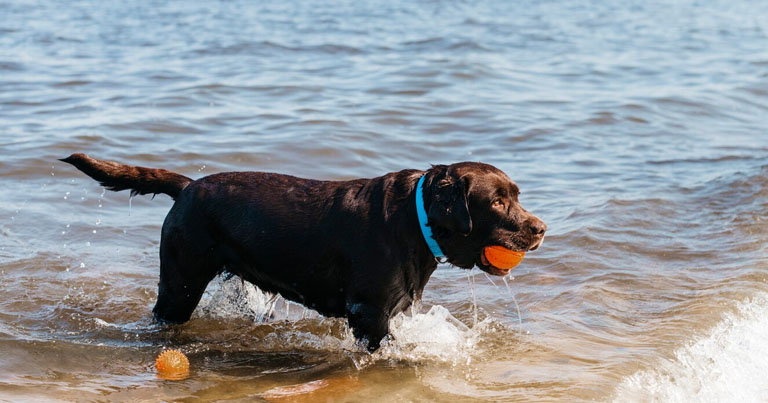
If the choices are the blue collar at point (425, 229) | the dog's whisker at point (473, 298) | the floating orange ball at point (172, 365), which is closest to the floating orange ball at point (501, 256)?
the blue collar at point (425, 229)

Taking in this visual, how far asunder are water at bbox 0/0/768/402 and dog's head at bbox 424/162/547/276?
803 millimetres

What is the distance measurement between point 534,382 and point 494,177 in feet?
4.03

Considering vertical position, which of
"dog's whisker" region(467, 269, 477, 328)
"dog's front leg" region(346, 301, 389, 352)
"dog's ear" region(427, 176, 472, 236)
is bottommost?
"dog's whisker" region(467, 269, 477, 328)

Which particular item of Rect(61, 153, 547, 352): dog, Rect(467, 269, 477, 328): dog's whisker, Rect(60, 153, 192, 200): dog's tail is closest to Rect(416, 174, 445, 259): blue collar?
Rect(61, 153, 547, 352): dog

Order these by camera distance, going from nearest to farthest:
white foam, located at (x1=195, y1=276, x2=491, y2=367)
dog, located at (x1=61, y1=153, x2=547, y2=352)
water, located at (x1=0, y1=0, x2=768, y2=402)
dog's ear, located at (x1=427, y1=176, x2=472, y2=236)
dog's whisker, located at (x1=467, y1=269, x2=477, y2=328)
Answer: dog's ear, located at (x1=427, y1=176, x2=472, y2=236) → dog, located at (x1=61, y1=153, x2=547, y2=352) → water, located at (x1=0, y1=0, x2=768, y2=402) → white foam, located at (x1=195, y1=276, x2=491, y2=367) → dog's whisker, located at (x1=467, y1=269, x2=477, y2=328)

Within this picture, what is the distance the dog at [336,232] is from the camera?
5.09 m

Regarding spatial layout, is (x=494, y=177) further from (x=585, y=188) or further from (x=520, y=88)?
(x=520, y=88)

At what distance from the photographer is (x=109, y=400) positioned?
4867 millimetres

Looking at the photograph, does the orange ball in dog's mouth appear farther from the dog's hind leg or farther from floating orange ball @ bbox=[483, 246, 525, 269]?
the dog's hind leg

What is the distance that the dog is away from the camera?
509 centimetres

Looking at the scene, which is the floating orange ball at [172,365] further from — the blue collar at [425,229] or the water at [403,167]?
the blue collar at [425,229]

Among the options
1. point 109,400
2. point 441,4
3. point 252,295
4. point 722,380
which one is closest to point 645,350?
point 722,380

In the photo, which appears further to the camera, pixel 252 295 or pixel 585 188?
pixel 585 188

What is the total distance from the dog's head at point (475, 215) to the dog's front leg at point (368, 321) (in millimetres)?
548
